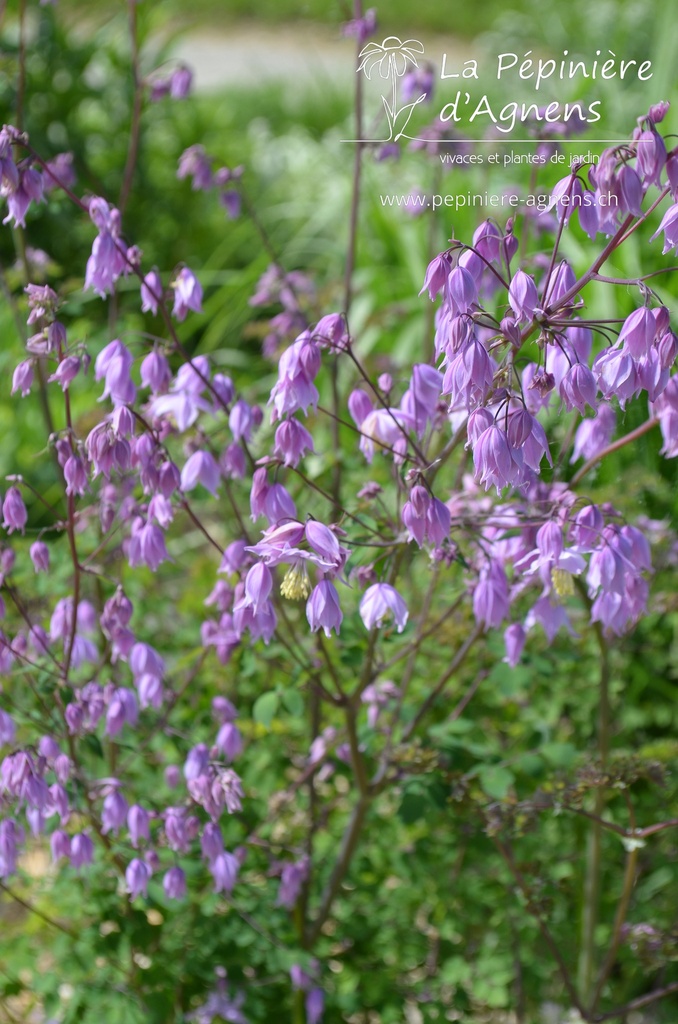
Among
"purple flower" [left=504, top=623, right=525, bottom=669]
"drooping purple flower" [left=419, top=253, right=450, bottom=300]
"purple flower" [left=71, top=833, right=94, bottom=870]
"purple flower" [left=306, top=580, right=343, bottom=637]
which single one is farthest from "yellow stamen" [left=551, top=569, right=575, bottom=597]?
"purple flower" [left=71, top=833, right=94, bottom=870]

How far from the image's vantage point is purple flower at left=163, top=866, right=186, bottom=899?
1.88 meters

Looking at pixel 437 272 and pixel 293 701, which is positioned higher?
pixel 437 272

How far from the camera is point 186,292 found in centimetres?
176

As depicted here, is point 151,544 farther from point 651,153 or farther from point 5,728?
point 651,153

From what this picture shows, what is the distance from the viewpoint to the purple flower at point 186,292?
69.2 inches

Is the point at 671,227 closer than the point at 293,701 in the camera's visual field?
Yes

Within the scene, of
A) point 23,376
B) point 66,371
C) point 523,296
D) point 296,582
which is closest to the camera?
point 523,296

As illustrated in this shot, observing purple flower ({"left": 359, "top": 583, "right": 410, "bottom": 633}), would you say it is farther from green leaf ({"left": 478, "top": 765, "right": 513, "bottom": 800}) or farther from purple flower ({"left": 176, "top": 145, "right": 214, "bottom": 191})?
purple flower ({"left": 176, "top": 145, "right": 214, "bottom": 191})

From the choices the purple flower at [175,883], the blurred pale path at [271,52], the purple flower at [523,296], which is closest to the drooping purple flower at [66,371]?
the purple flower at [523,296]

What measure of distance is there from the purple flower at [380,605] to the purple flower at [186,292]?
59 cm

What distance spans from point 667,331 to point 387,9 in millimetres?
13182

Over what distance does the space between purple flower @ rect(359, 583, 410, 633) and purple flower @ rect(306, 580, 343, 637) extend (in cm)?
11

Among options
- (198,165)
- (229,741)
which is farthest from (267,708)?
(198,165)

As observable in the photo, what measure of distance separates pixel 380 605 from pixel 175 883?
0.74 meters
